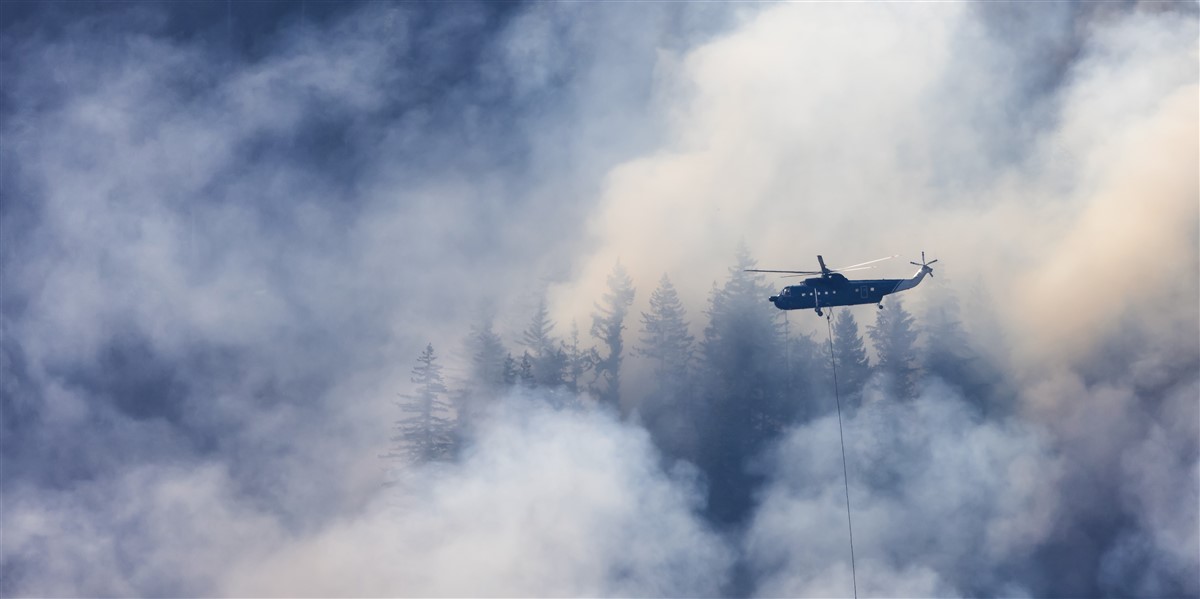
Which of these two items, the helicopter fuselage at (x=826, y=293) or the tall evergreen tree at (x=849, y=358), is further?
the tall evergreen tree at (x=849, y=358)

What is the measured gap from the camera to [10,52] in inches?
3063

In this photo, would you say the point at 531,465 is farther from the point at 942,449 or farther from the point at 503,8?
the point at 503,8

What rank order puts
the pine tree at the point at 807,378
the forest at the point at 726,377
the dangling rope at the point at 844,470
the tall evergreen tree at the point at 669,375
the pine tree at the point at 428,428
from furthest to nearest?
the pine tree at the point at 807,378 < the tall evergreen tree at the point at 669,375 < the forest at the point at 726,377 < the pine tree at the point at 428,428 < the dangling rope at the point at 844,470

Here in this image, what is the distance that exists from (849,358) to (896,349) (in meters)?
2.40

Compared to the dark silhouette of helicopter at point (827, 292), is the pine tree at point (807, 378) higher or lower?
lower

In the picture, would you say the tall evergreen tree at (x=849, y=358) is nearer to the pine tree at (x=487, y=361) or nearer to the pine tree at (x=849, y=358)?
the pine tree at (x=849, y=358)

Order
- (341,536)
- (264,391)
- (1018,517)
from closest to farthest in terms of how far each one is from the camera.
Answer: (1018,517) → (341,536) → (264,391)

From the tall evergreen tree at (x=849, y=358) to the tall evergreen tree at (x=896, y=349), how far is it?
0.82 meters

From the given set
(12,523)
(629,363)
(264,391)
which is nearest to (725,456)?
(629,363)

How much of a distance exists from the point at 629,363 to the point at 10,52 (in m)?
49.1

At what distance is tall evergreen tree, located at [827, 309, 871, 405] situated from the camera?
190 feet

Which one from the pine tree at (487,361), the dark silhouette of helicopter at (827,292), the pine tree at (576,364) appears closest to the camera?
the dark silhouette of helicopter at (827,292)

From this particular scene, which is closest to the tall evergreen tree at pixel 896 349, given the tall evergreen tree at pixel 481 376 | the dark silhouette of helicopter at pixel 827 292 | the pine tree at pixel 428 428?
the dark silhouette of helicopter at pixel 827 292

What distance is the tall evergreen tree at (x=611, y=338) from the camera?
2365 inches
